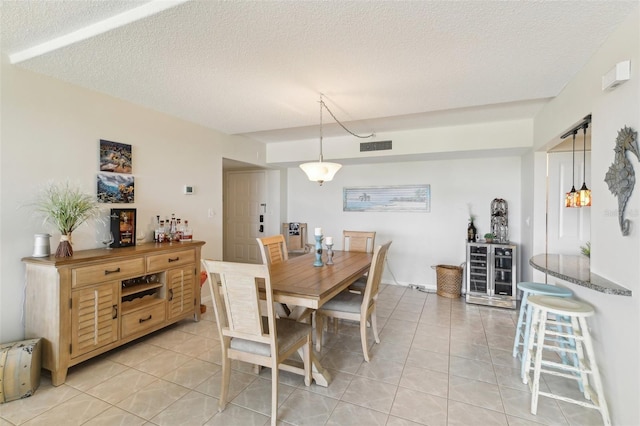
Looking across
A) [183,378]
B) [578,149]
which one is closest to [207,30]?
[183,378]

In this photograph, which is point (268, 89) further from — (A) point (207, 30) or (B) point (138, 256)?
(B) point (138, 256)

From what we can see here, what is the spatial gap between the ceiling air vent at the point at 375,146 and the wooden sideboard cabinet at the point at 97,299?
2830 millimetres

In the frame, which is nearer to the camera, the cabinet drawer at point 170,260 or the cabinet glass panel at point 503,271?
the cabinet drawer at point 170,260

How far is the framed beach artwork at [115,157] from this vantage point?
2775 mm

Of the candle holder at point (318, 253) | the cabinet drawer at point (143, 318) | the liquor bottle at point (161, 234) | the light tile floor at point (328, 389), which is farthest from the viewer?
the liquor bottle at point (161, 234)

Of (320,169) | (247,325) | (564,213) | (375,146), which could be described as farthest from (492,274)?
(247,325)

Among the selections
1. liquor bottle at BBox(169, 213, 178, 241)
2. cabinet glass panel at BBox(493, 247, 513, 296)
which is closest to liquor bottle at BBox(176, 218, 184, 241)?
liquor bottle at BBox(169, 213, 178, 241)

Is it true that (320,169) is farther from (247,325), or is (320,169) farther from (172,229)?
(172,229)

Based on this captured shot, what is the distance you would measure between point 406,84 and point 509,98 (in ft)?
3.47

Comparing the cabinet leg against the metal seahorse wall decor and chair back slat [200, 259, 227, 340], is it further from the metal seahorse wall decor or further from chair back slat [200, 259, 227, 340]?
the metal seahorse wall decor

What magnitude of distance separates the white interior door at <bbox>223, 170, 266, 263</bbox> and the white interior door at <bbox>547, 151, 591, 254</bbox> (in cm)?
441

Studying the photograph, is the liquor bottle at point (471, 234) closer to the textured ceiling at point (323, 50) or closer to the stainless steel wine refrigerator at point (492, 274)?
the stainless steel wine refrigerator at point (492, 274)

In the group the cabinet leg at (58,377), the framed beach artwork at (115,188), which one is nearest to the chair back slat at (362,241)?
the framed beach artwork at (115,188)

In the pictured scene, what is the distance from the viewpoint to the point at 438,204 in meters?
4.68
